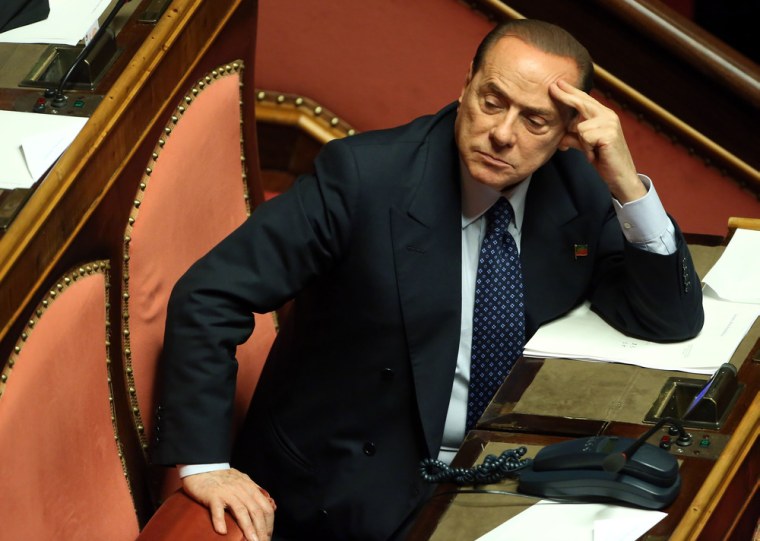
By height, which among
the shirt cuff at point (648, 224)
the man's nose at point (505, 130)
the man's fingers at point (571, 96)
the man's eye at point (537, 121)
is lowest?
the shirt cuff at point (648, 224)

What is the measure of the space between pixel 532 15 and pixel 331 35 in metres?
0.45

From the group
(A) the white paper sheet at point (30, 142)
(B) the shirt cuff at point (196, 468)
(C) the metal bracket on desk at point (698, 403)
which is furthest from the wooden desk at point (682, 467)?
(A) the white paper sheet at point (30, 142)

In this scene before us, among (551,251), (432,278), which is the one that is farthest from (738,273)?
(432,278)

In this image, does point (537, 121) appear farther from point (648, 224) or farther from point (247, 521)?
point (247, 521)

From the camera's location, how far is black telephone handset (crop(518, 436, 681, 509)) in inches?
65.7

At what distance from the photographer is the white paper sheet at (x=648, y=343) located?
203cm

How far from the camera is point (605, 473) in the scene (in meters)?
1.69

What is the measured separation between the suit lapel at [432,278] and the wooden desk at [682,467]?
0.40 ft

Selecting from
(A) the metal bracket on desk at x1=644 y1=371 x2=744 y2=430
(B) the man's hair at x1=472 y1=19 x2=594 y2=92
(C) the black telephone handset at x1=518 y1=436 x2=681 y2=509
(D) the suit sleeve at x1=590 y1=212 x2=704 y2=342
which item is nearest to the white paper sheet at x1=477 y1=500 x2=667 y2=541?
(C) the black telephone handset at x1=518 y1=436 x2=681 y2=509

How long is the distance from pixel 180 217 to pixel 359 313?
33cm

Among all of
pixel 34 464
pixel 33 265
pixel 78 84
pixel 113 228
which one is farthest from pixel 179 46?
pixel 34 464

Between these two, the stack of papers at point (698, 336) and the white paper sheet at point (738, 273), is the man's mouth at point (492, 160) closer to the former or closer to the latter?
the stack of papers at point (698, 336)

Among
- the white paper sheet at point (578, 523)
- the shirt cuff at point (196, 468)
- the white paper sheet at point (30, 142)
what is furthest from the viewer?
the shirt cuff at point (196, 468)

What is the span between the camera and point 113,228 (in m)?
1.95
